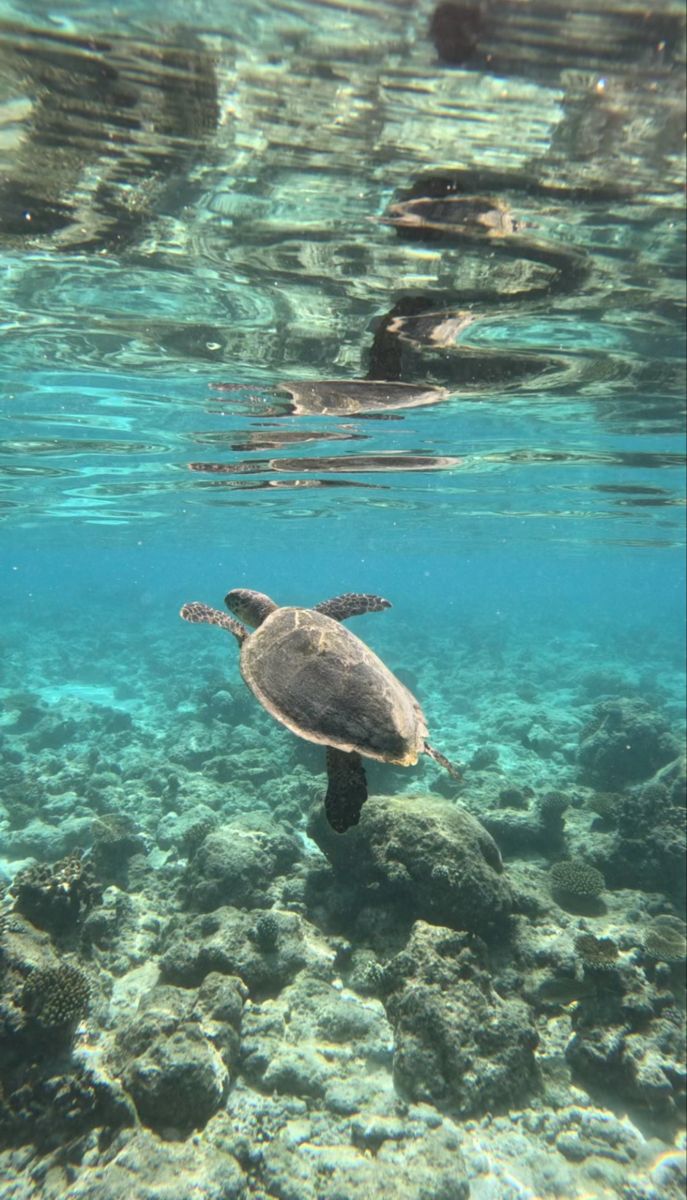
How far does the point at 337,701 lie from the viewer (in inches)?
248

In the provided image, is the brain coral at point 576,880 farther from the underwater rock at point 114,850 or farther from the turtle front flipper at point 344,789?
the underwater rock at point 114,850

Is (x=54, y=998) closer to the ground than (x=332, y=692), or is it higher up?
closer to the ground

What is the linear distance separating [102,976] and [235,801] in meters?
6.81

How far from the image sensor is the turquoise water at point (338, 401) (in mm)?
5250

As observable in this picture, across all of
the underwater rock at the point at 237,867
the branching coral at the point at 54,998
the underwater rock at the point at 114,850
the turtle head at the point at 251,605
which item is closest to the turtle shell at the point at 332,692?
the turtle head at the point at 251,605

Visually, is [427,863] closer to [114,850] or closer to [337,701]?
[337,701]

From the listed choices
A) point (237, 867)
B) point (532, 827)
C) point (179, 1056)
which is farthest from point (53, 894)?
point (532, 827)

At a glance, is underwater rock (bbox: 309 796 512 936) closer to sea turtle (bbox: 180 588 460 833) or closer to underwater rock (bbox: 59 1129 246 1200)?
sea turtle (bbox: 180 588 460 833)

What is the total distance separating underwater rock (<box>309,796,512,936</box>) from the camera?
8.45 metres

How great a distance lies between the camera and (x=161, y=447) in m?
18.4

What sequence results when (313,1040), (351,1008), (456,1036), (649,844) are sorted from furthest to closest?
(649,844) < (351,1008) < (313,1040) < (456,1036)

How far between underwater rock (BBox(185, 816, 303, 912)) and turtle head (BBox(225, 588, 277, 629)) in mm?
3841

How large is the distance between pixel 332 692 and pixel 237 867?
197 inches

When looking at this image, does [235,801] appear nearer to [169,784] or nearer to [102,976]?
[169,784]
